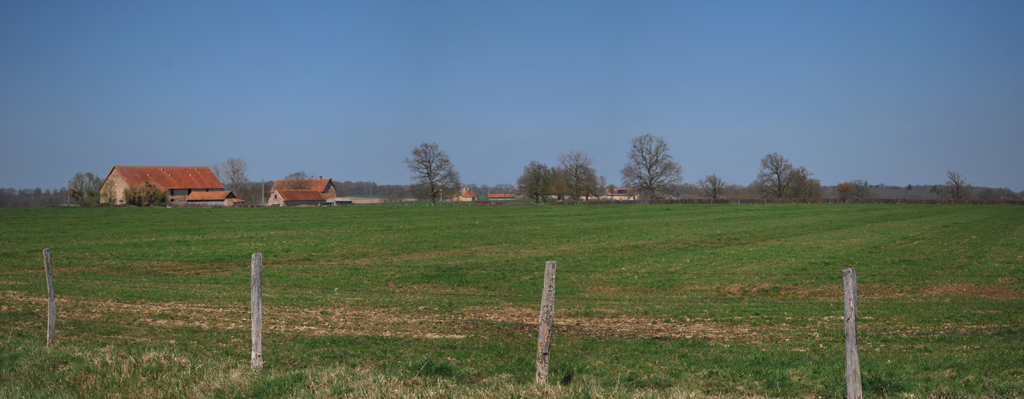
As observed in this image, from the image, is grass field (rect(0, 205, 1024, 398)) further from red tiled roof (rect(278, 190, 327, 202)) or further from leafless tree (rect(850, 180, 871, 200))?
leafless tree (rect(850, 180, 871, 200))

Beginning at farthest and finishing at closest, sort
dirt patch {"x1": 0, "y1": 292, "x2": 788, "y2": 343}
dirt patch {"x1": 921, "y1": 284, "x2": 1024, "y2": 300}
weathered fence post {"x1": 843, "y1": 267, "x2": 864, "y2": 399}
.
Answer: dirt patch {"x1": 921, "y1": 284, "x2": 1024, "y2": 300} < dirt patch {"x1": 0, "y1": 292, "x2": 788, "y2": 343} < weathered fence post {"x1": 843, "y1": 267, "x2": 864, "y2": 399}

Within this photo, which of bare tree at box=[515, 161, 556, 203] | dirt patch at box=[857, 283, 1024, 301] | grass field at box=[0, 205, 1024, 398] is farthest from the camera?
bare tree at box=[515, 161, 556, 203]

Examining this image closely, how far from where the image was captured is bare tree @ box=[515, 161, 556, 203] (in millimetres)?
149375

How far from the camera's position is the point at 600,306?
1419cm

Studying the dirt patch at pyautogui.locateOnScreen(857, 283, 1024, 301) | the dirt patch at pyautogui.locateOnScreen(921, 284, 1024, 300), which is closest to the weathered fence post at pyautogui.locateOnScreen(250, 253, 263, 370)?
the dirt patch at pyautogui.locateOnScreen(857, 283, 1024, 301)

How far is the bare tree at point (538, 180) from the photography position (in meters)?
149

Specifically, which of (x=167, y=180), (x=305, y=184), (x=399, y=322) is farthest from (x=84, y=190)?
(x=399, y=322)

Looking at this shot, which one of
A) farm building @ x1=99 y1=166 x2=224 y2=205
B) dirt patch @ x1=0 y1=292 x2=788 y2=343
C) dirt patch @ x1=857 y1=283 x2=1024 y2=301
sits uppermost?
farm building @ x1=99 y1=166 x2=224 y2=205

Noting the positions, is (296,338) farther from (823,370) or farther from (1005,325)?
(1005,325)

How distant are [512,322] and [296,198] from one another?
129335 mm

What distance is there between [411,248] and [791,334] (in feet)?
74.7

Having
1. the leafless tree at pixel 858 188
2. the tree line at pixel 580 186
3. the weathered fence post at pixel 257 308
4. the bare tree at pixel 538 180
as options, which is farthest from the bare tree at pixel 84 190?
the leafless tree at pixel 858 188

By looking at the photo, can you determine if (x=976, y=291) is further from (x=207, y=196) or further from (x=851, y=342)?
(x=207, y=196)

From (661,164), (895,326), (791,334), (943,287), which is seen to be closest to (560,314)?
(791,334)
